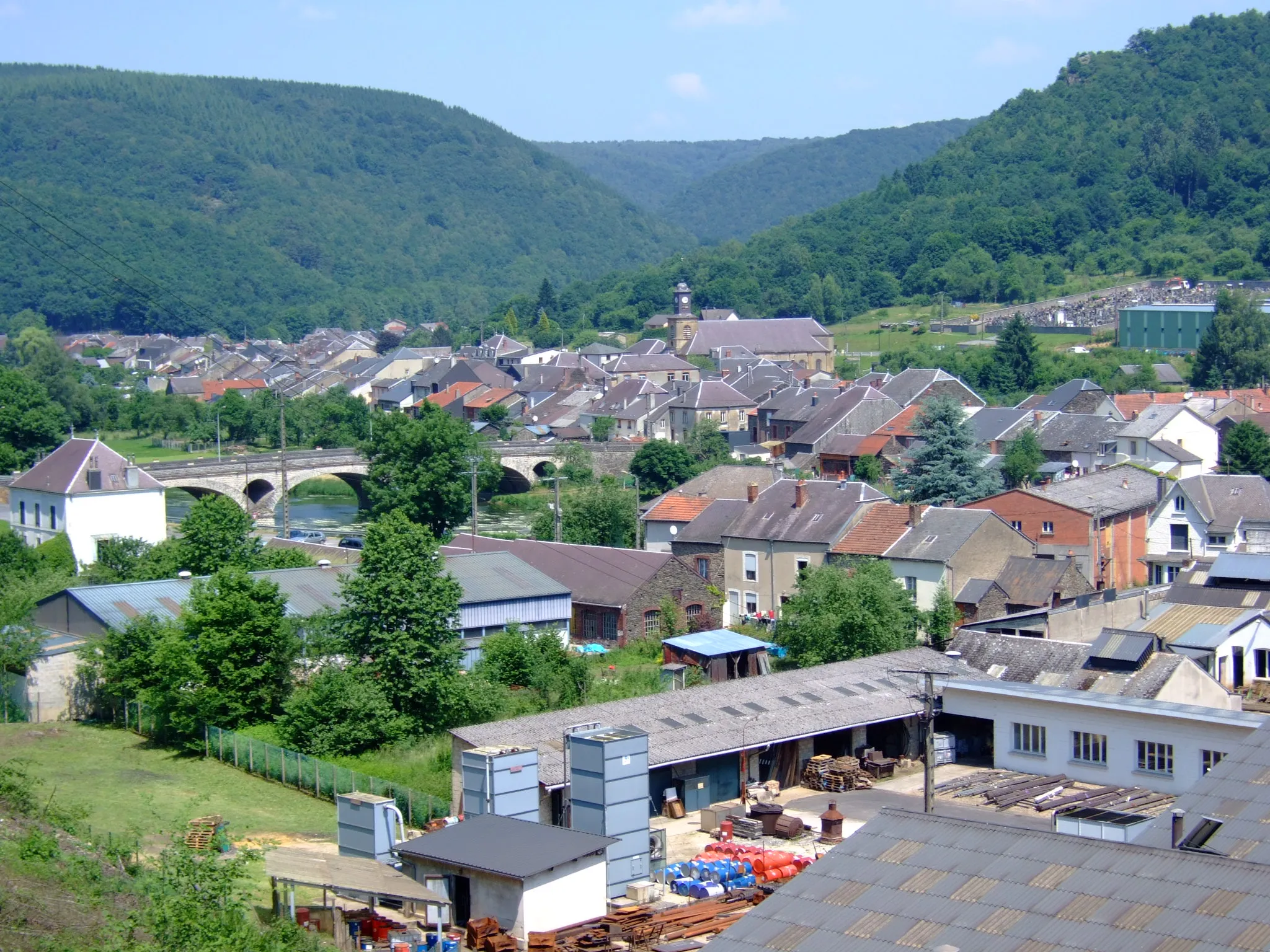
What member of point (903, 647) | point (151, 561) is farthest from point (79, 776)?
point (903, 647)

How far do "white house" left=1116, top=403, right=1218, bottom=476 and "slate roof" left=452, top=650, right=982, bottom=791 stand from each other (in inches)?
973

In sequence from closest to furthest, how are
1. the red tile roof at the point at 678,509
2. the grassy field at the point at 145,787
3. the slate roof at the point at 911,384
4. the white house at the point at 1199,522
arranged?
the grassy field at the point at 145,787 < the white house at the point at 1199,522 < the red tile roof at the point at 678,509 < the slate roof at the point at 911,384

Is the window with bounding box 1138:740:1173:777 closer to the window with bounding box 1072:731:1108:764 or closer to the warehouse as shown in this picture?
the window with bounding box 1072:731:1108:764

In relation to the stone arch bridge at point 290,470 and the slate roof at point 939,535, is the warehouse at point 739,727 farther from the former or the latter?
the stone arch bridge at point 290,470

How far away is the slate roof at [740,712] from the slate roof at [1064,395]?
35263 millimetres

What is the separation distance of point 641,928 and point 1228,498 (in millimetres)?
27187

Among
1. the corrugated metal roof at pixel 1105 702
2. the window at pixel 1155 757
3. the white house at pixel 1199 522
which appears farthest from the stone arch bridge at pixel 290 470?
the window at pixel 1155 757

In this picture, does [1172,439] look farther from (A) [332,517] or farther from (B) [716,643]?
(A) [332,517]

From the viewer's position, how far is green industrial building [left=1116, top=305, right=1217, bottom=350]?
3246 inches

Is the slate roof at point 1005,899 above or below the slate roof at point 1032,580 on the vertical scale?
above

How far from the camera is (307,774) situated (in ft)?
72.2

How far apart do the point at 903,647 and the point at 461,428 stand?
2626cm

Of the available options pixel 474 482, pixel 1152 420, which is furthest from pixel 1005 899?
pixel 1152 420

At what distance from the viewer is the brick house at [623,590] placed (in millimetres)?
32188
